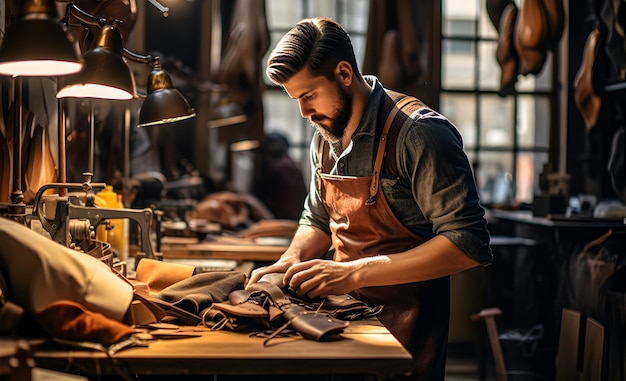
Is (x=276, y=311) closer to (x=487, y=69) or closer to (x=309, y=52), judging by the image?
(x=309, y=52)

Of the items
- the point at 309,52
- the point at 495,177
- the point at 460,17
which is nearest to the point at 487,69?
the point at 460,17

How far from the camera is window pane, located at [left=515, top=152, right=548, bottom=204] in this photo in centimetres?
870

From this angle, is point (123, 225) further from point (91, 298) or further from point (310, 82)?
point (91, 298)

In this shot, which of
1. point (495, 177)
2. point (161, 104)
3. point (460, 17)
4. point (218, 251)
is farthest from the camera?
point (460, 17)

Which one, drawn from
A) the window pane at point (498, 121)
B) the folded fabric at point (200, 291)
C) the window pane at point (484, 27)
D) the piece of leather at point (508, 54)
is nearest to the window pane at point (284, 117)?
the window pane at point (498, 121)

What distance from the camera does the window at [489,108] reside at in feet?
28.4

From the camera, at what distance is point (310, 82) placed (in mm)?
2697

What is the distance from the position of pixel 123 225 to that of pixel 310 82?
1.39 meters

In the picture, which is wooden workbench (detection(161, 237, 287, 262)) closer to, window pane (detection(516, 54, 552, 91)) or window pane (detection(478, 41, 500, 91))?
window pane (detection(478, 41, 500, 91))

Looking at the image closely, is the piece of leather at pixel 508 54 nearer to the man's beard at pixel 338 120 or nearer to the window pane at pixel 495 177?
the window pane at pixel 495 177

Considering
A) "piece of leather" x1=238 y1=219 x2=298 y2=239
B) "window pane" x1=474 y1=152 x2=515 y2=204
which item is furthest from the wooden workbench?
"window pane" x1=474 y1=152 x2=515 y2=204

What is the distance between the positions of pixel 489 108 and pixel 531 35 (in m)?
2.84

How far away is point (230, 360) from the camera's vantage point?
1.87 m

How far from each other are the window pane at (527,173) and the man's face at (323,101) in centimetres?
620
